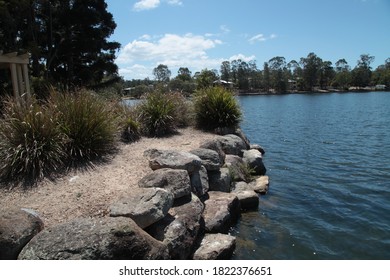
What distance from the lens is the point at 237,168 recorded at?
9.26 metres

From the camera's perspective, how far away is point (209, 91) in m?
12.0

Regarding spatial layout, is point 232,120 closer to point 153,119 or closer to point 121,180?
point 153,119

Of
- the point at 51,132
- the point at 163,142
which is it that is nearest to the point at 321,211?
the point at 163,142

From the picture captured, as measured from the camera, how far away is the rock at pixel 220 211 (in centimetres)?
608

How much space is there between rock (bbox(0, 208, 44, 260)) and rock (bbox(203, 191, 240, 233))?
2.85 m

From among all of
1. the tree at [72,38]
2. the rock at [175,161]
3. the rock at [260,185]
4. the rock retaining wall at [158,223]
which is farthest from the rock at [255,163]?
the tree at [72,38]

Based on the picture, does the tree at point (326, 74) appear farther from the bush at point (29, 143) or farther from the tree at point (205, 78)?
the bush at point (29, 143)

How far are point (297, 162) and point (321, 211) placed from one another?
4970 mm

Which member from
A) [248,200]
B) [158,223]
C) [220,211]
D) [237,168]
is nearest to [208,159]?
[248,200]

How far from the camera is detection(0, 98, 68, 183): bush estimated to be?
5855 mm

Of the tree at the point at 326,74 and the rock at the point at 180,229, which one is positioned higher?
the tree at the point at 326,74

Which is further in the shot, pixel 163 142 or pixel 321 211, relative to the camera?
pixel 163 142

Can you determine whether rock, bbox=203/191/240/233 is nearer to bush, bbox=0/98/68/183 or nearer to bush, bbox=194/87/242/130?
bush, bbox=0/98/68/183

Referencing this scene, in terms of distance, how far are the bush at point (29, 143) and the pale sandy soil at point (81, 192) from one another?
1.22 feet
